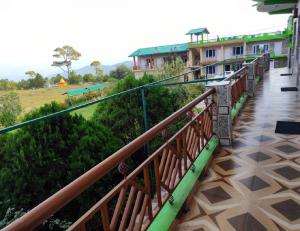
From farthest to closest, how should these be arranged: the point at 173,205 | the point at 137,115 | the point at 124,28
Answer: the point at 124,28 < the point at 137,115 < the point at 173,205

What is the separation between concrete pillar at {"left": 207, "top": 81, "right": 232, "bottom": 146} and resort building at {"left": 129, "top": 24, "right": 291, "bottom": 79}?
68.2 ft

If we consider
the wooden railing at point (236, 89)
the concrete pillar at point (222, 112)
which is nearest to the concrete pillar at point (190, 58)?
the wooden railing at point (236, 89)

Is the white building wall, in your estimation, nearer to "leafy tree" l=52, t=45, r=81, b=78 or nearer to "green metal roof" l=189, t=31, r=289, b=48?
"green metal roof" l=189, t=31, r=289, b=48

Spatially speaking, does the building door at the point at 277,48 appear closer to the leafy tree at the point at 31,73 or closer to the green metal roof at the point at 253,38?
the green metal roof at the point at 253,38

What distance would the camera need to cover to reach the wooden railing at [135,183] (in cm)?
80

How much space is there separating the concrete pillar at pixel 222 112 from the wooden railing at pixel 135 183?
9cm

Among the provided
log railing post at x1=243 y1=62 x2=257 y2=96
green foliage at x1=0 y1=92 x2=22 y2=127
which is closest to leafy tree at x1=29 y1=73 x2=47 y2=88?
green foliage at x1=0 y1=92 x2=22 y2=127

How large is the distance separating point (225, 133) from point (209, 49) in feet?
90.6

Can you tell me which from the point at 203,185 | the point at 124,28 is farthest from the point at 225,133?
the point at 124,28

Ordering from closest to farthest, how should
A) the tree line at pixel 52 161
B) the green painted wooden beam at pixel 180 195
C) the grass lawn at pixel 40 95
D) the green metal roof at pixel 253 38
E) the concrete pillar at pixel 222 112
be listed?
the green painted wooden beam at pixel 180 195 → the concrete pillar at pixel 222 112 → the tree line at pixel 52 161 → the green metal roof at pixel 253 38 → the grass lawn at pixel 40 95

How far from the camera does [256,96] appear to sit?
6.36 meters

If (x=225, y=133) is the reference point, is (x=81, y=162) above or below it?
A: below

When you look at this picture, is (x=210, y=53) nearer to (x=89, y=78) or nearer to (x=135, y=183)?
(x=89, y=78)

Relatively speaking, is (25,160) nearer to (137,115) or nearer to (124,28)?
(137,115)
